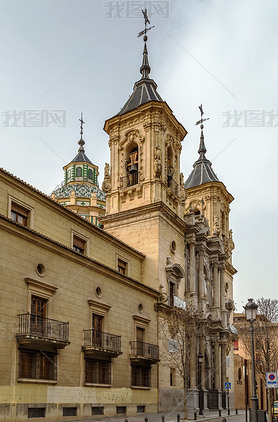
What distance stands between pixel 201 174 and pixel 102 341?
29402 mm

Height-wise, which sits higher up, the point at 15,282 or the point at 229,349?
the point at 15,282

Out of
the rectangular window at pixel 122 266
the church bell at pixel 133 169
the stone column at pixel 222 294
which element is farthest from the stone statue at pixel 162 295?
the stone column at pixel 222 294

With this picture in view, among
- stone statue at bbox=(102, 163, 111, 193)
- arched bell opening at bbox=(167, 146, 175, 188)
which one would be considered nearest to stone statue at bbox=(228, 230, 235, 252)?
arched bell opening at bbox=(167, 146, 175, 188)

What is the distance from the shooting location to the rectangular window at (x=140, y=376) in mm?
28406

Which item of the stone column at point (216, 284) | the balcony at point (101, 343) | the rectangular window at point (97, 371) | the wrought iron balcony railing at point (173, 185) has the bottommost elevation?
the rectangular window at point (97, 371)

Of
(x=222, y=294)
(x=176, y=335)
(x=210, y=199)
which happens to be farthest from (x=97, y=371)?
(x=210, y=199)

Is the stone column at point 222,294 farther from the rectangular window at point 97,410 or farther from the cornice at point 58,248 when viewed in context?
the rectangular window at point 97,410

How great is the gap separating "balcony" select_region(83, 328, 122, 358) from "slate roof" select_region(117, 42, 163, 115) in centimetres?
1812

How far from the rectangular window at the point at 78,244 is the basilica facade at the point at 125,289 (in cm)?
10

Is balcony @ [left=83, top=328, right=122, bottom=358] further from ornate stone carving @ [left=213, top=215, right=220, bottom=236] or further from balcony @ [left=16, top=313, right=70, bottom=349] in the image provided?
ornate stone carving @ [left=213, top=215, right=220, bottom=236]

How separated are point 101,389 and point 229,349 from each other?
23.8 m

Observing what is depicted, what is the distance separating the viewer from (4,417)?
18391mm

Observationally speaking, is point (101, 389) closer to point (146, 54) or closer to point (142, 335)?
point (142, 335)

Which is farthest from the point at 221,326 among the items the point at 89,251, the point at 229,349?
the point at 89,251
